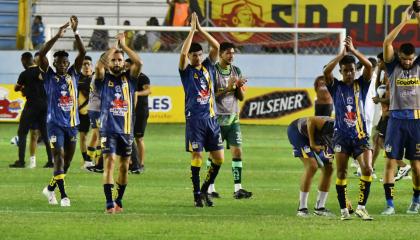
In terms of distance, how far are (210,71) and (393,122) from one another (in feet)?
9.33

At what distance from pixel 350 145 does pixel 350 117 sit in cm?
37

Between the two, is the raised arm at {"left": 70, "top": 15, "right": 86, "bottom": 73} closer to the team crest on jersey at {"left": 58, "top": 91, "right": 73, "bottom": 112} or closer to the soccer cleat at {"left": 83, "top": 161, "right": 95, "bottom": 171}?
the team crest on jersey at {"left": 58, "top": 91, "right": 73, "bottom": 112}

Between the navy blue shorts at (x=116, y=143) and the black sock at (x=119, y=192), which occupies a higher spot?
the navy blue shorts at (x=116, y=143)

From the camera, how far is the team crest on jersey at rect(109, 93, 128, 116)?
17.1 metres

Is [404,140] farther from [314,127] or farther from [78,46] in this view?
[78,46]

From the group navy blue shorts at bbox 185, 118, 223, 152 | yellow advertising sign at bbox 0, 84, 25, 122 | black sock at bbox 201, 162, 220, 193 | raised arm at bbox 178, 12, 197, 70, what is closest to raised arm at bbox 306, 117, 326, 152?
navy blue shorts at bbox 185, 118, 223, 152

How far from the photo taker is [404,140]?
1773 cm

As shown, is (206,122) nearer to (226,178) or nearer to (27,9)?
(226,178)

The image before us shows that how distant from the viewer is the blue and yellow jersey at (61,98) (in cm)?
1861

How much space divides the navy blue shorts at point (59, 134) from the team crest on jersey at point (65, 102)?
30cm

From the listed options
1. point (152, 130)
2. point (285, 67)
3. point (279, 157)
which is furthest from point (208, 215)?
point (285, 67)

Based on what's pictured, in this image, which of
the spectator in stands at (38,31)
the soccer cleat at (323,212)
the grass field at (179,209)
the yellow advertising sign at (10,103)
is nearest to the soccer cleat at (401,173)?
the grass field at (179,209)

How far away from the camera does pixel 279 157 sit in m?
28.1

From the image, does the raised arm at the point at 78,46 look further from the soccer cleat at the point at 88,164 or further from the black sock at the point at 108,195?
the soccer cleat at the point at 88,164
